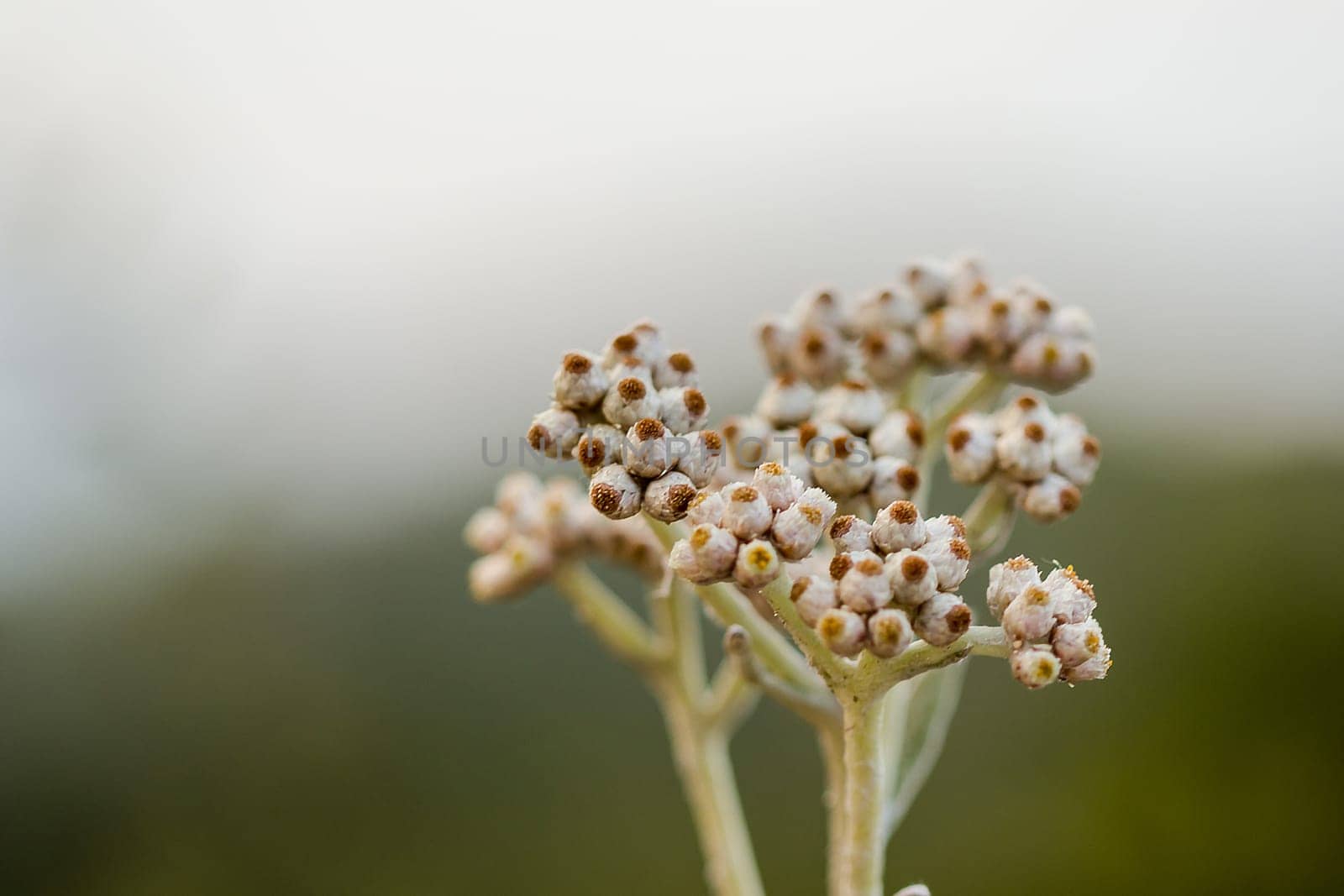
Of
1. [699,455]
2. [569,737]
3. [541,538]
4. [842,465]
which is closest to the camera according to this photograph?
[699,455]

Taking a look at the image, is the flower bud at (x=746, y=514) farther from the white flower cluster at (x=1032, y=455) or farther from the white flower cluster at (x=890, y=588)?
the white flower cluster at (x=1032, y=455)

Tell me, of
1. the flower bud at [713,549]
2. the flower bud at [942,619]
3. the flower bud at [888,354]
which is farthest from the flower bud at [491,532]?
the flower bud at [942,619]

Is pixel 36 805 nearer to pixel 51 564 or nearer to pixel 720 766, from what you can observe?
pixel 51 564

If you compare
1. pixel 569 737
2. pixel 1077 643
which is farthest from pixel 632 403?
pixel 569 737

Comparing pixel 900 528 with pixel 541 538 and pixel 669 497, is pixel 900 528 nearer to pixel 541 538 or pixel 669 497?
pixel 669 497

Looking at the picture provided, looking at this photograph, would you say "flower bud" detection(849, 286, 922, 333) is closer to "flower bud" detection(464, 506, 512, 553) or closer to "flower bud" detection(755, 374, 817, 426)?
"flower bud" detection(755, 374, 817, 426)

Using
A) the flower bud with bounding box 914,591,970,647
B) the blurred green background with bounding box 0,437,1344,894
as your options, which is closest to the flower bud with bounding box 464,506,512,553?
the flower bud with bounding box 914,591,970,647

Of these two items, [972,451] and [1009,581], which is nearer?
[1009,581]
